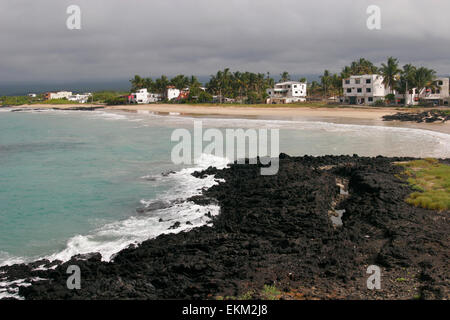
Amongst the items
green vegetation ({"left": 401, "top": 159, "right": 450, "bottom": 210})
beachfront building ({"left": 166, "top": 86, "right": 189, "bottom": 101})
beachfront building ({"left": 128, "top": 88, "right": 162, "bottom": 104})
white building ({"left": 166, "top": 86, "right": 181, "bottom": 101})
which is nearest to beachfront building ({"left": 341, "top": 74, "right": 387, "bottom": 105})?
beachfront building ({"left": 166, "top": 86, "right": 189, "bottom": 101})

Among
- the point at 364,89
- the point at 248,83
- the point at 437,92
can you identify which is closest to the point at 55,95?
the point at 248,83

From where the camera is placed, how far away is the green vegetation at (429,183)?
1541 centimetres

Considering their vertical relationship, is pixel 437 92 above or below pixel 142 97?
below

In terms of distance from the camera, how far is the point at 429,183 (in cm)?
1861

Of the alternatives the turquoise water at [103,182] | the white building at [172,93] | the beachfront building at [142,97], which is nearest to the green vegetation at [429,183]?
the turquoise water at [103,182]

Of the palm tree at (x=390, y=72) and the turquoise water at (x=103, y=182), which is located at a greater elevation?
the palm tree at (x=390, y=72)

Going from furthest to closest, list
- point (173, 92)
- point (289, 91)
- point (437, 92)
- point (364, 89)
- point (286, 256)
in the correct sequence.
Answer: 1. point (173, 92)
2. point (289, 91)
3. point (364, 89)
4. point (437, 92)
5. point (286, 256)

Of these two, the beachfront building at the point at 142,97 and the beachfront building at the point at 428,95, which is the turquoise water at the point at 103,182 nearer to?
the beachfront building at the point at 428,95

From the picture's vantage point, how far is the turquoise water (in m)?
15.5

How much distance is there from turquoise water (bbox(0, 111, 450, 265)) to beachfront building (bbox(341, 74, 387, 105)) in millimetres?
35774

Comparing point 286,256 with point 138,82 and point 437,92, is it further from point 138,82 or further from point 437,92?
point 138,82

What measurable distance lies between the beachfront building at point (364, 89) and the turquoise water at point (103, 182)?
35.8 meters

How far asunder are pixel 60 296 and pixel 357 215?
33.9 ft

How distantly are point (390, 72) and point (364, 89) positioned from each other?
6.61m
